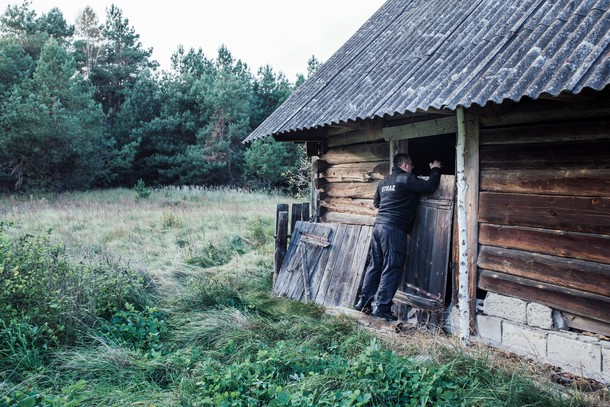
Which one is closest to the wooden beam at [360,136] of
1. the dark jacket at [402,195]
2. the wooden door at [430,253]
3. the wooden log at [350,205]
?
the dark jacket at [402,195]

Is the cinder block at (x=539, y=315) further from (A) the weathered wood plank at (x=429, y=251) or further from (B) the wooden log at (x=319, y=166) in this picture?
(B) the wooden log at (x=319, y=166)

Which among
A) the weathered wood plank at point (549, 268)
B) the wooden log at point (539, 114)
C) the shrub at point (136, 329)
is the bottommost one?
the shrub at point (136, 329)

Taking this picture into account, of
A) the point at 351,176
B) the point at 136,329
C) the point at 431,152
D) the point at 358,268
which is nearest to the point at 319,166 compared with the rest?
the point at 351,176

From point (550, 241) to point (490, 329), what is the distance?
120 cm

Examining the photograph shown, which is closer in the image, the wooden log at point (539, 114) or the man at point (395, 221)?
the wooden log at point (539, 114)

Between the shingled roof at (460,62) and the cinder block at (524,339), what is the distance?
2314 millimetres

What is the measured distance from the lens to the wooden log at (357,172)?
22.4 ft

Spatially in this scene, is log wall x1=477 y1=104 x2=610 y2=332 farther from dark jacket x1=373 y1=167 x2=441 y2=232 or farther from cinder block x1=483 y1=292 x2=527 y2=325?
dark jacket x1=373 y1=167 x2=441 y2=232

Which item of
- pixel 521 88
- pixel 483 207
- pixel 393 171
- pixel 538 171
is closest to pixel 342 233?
pixel 393 171

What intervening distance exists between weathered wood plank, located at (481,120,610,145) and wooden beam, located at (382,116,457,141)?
1.85 feet

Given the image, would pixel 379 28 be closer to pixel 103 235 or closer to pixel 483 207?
pixel 483 207

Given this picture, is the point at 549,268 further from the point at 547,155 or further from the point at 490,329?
the point at 547,155

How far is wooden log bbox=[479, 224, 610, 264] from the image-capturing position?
400 cm

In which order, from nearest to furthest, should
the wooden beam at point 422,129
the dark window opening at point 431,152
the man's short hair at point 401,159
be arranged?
the wooden beam at point 422,129 < the man's short hair at point 401,159 < the dark window opening at point 431,152
